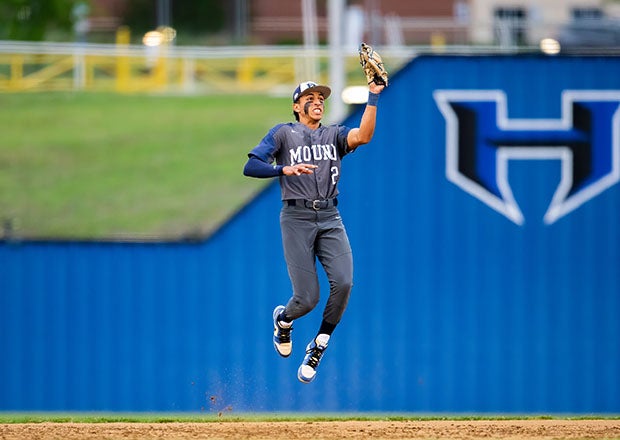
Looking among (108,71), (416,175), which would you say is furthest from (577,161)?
(108,71)

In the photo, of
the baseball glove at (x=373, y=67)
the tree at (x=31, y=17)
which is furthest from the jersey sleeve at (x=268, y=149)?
the tree at (x=31, y=17)

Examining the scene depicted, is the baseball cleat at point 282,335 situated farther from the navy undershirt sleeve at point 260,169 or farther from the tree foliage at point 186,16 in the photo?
the tree foliage at point 186,16

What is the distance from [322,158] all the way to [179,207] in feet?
45.2

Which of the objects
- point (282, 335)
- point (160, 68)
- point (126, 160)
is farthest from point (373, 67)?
point (160, 68)

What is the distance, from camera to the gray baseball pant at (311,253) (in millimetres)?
10711

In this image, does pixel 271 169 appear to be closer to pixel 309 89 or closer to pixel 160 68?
pixel 309 89

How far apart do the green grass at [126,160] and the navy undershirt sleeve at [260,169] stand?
12.1m

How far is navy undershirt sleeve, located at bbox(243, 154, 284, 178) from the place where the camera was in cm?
1017

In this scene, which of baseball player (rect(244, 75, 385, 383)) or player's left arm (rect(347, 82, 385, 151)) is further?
baseball player (rect(244, 75, 385, 383))

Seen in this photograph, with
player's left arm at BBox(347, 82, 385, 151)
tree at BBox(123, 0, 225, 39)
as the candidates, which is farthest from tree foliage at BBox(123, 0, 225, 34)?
player's left arm at BBox(347, 82, 385, 151)

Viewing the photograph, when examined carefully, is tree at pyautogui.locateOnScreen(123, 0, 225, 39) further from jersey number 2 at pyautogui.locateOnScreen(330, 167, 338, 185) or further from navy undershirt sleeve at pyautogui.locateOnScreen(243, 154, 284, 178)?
navy undershirt sleeve at pyautogui.locateOnScreen(243, 154, 284, 178)

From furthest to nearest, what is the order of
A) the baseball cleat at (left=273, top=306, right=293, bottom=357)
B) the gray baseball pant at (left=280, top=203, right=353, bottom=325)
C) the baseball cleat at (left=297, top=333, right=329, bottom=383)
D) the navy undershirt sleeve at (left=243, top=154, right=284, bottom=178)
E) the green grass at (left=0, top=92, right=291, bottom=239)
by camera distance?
the green grass at (left=0, top=92, right=291, bottom=239), the baseball cleat at (left=273, top=306, right=293, bottom=357), the baseball cleat at (left=297, top=333, right=329, bottom=383), the gray baseball pant at (left=280, top=203, right=353, bottom=325), the navy undershirt sleeve at (left=243, top=154, right=284, bottom=178)

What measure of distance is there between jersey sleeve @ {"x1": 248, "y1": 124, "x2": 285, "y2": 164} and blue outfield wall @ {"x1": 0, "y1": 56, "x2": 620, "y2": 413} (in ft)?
11.5

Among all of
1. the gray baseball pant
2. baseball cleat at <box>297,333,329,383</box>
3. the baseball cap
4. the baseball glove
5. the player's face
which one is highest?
the baseball glove
